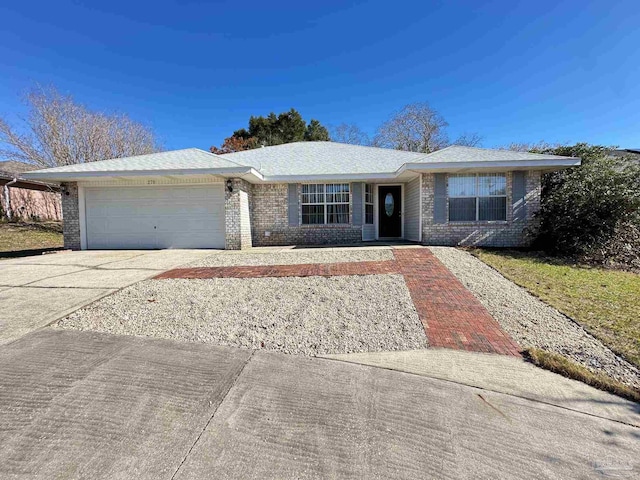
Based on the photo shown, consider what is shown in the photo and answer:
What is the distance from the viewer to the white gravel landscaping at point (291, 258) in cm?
816

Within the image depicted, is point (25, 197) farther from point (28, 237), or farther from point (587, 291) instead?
point (587, 291)

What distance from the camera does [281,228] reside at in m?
12.7

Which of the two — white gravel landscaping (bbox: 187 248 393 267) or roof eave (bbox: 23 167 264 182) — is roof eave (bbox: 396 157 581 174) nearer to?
white gravel landscaping (bbox: 187 248 393 267)

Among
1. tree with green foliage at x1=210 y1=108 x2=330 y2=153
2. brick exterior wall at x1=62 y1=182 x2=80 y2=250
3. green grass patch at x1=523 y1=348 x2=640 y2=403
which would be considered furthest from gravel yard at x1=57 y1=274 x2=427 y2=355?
tree with green foliage at x1=210 y1=108 x2=330 y2=153

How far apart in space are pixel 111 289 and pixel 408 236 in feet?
34.2

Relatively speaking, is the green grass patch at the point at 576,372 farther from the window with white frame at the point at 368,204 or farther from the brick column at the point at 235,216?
the window with white frame at the point at 368,204

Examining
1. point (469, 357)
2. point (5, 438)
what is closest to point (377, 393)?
point (469, 357)

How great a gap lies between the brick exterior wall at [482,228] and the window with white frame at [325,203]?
3166mm

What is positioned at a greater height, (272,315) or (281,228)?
(281,228)

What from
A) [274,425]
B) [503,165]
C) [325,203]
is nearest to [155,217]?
[325,203]

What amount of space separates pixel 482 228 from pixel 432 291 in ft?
21.5

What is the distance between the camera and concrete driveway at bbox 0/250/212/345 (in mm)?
4391

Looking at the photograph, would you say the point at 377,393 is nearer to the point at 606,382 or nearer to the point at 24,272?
the point at 606,382

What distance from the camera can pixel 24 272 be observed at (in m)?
7.21
